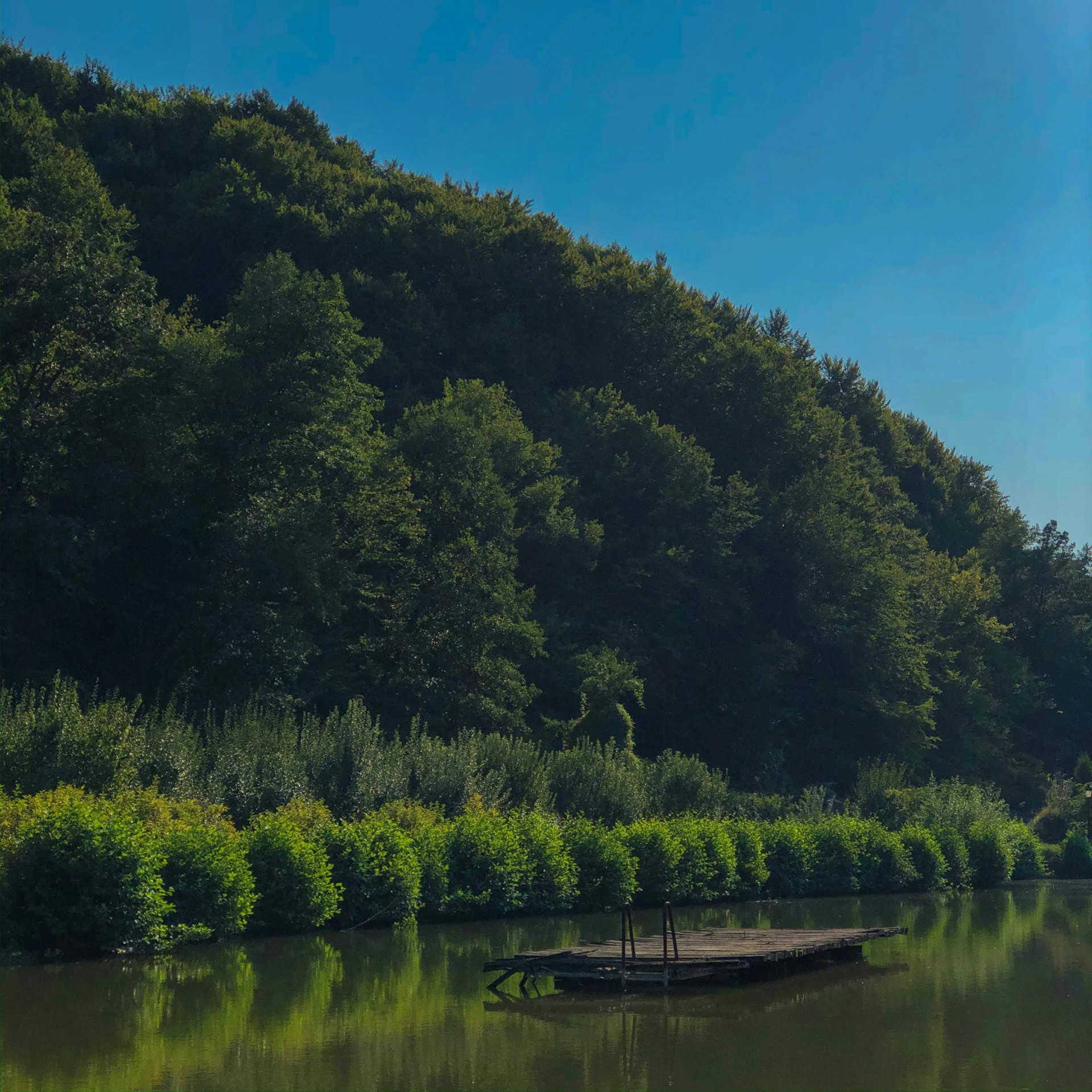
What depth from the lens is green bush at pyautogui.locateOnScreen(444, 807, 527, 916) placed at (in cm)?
2339

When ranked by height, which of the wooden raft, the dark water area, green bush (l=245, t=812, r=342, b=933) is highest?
green bush (l=245, t=812, r=342, b=933)

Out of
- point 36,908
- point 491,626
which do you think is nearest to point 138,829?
point 36,908

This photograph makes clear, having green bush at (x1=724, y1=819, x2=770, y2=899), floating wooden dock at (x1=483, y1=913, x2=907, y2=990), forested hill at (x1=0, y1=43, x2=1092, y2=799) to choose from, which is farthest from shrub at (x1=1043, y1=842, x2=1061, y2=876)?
floating wooden dock at (x1=483, y1=913, x2=907, y2=990)

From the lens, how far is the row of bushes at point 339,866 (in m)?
16.7

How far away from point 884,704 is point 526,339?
2520 centimetres

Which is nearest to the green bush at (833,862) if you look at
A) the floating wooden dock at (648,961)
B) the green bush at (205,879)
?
the floating wooden dock at (648,961)

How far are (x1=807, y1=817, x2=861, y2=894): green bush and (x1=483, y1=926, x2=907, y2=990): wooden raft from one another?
1532 cm

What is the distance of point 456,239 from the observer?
61.7 metres

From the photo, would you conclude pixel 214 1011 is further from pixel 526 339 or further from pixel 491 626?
pixel 526 339

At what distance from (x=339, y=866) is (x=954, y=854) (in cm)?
2424

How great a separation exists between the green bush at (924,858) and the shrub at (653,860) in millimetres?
12095

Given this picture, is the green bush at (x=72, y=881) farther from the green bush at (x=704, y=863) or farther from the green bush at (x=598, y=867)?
the green bush at (x=704, y=863)

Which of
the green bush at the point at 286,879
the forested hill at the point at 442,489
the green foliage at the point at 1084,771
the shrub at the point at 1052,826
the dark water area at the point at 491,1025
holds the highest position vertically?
the forested hill at the point at 442,489

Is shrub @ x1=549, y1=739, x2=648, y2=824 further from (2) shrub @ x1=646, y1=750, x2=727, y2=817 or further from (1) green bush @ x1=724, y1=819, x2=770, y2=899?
(1) green bush @ x1=724, y1=819, x2=770, y2=899
